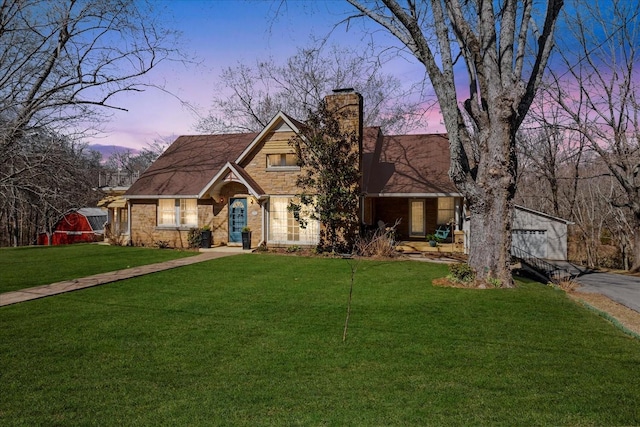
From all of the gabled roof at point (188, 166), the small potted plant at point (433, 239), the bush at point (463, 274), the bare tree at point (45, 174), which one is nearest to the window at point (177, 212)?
the gabled roof at point (188, 166)

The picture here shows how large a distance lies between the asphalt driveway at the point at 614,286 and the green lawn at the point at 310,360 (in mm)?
2004

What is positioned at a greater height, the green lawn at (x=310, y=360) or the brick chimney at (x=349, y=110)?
the brick chimney at (x=349, y=110)

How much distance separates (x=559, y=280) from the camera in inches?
474

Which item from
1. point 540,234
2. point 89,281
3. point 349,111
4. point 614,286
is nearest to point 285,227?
point 349,111

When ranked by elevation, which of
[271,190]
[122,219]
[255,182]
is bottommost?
[122,219]

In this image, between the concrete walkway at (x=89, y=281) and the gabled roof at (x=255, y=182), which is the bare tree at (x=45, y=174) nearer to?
the concrete walkway at (x=89, y=281)

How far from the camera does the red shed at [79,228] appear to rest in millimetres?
26219

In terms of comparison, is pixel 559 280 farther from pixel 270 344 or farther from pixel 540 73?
pixel 270 344

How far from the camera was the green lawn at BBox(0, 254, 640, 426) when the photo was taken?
4020 mm

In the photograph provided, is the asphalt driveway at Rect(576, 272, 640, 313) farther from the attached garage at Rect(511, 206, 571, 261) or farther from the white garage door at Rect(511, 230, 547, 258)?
the white garage door at Rect(511, 230, 547, 258)

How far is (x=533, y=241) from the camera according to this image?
17875 mm

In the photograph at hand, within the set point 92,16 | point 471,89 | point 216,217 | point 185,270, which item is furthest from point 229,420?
point 216,217

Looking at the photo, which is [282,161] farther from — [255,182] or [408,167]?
[408,167]

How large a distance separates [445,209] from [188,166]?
13280 millimetres
